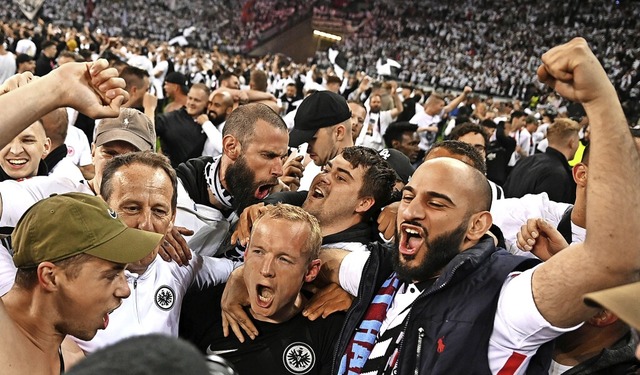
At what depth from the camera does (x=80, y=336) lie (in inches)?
85.0

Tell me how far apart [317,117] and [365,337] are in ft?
7.98

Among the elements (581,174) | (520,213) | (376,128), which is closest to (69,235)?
(581,174)

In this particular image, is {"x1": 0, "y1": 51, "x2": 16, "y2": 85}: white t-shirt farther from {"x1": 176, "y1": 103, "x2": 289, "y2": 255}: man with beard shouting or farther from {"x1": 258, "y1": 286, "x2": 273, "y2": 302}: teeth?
{"x1": 258, "y1": 286, "x2": 273, "y2": 302}: teeth

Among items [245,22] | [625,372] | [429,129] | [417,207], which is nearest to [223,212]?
[417,207]

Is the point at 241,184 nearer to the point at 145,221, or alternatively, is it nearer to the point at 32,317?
the point at 145,221

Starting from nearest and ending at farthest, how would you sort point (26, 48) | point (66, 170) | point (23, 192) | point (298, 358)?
point (298, 358)
point (23, 192)
point (66, 170)
point (26, 48)

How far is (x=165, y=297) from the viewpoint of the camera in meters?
2.71

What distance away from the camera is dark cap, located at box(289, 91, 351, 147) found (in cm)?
467

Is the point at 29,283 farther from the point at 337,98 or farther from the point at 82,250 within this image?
the point at 337,98

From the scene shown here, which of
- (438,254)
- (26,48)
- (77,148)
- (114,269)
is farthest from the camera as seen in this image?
(26,48)

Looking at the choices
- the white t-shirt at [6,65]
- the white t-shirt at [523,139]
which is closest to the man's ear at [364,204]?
the white t-shirt at [6,65]

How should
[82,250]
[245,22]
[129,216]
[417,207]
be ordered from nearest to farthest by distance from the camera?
1. [82,250]
2. [417,207]
3. [129,216]
4. [245,22]

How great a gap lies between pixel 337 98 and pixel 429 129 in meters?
5.09

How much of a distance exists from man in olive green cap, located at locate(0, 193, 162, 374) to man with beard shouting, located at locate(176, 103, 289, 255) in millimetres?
1314
